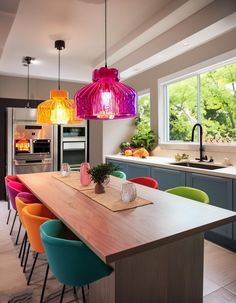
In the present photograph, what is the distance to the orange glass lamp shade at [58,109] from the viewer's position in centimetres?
275

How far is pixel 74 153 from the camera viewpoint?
16.9ft

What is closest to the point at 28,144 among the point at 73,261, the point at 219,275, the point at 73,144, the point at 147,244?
the point at 73,144

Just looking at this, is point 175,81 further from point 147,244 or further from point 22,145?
point 147,244

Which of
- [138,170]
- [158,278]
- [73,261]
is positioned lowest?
[158,278]

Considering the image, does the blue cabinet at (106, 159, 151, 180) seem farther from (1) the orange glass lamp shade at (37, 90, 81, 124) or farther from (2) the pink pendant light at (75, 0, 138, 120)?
(2) the pink pendant light at (75, 0, 138, 120)

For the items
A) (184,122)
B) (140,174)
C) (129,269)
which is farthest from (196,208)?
(184,122)

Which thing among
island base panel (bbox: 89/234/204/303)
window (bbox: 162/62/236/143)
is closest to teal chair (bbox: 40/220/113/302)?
island base panel (bbox: 89/234/204/303)

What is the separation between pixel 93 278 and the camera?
1406mm

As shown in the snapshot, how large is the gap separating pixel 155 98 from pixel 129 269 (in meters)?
3.59

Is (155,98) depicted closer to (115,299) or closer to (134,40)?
(134,40)

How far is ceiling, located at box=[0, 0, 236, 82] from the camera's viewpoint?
2.33 meters

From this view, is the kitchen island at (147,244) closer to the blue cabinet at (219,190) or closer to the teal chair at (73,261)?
the teal chair at (73,261)

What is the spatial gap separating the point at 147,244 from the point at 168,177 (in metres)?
2.17

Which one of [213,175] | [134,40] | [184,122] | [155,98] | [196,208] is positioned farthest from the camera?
[155,98]
